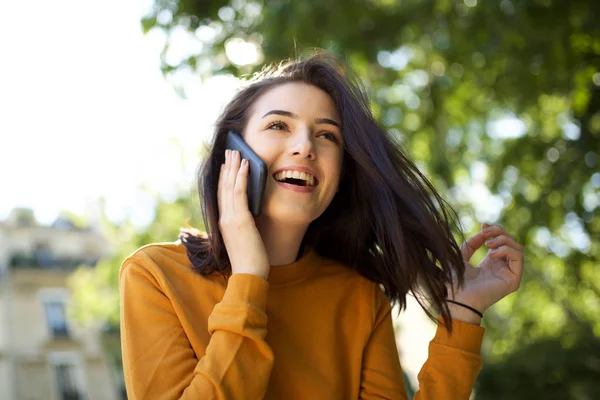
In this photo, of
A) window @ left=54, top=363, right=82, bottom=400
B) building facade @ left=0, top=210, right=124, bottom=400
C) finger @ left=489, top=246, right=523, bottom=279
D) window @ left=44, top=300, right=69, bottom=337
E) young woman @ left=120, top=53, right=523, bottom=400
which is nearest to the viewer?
young woman @ left=120, top=53, right=523, bottom=400

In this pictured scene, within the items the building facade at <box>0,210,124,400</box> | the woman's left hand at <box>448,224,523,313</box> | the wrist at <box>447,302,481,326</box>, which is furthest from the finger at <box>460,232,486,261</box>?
the building facade at <box>0,210,124,400</box>

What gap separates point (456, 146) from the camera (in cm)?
999

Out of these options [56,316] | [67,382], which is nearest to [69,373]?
[67,382]

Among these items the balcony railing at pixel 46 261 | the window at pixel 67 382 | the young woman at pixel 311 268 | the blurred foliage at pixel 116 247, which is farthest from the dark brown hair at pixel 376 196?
the window at pixel 67 382

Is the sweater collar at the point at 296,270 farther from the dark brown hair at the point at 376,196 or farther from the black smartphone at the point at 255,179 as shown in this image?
the black smartphone at the point at 255,179

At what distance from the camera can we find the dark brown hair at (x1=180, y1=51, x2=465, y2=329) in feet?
7.30

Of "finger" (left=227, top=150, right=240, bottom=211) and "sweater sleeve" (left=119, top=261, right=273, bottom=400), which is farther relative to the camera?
"finger" (left=227, top=150, right=240, bottom=211)

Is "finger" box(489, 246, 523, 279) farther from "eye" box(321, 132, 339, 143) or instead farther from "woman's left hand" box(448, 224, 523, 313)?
"eye" box(321, 132, 339, 143)

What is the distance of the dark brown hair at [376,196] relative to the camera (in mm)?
2227

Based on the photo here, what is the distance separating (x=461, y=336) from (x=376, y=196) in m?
0.48

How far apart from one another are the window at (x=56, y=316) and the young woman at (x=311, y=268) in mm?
26429

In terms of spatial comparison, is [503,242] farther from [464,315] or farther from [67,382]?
[67,382]

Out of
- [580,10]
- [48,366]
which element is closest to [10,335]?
[48,366]

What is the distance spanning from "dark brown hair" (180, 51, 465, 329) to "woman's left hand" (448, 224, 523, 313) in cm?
6
